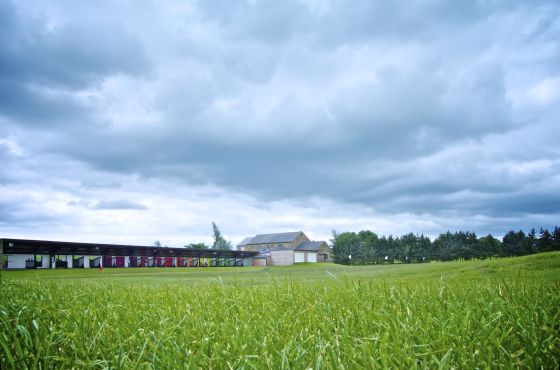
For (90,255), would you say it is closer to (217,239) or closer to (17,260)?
(17,260)

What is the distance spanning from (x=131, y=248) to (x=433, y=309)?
167 ft

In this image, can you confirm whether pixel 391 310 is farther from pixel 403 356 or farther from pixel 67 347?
pixel 67 347

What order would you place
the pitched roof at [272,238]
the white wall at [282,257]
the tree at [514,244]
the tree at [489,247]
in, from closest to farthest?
the tree at [514,244]
the white wall at [282,257]
the tree at [489,247]
the pitched roof at [272,238]

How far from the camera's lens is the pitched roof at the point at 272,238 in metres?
92.7

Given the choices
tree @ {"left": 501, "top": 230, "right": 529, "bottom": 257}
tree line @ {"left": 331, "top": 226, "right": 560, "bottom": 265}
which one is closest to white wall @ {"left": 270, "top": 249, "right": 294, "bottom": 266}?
tree line @ {"left": 331, "top": 226, "right": 560, "bottom": 265}

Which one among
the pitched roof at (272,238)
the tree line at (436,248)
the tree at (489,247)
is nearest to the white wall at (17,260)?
the pitched roof at (272,238)

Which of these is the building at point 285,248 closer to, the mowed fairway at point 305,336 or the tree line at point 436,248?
the tree line at point 436,248

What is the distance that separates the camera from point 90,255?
145ft

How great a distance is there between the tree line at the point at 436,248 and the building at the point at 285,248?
7.97m

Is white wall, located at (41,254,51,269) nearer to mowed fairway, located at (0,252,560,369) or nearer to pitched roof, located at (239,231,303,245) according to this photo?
mowed fairway, located at (0,252,560,369)

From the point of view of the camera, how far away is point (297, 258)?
8300 cm

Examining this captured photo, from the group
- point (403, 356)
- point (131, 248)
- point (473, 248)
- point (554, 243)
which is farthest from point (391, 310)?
point (473, 248)

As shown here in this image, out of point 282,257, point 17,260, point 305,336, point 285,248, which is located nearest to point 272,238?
point 285,248

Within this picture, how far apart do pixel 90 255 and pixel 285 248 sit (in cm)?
4654
